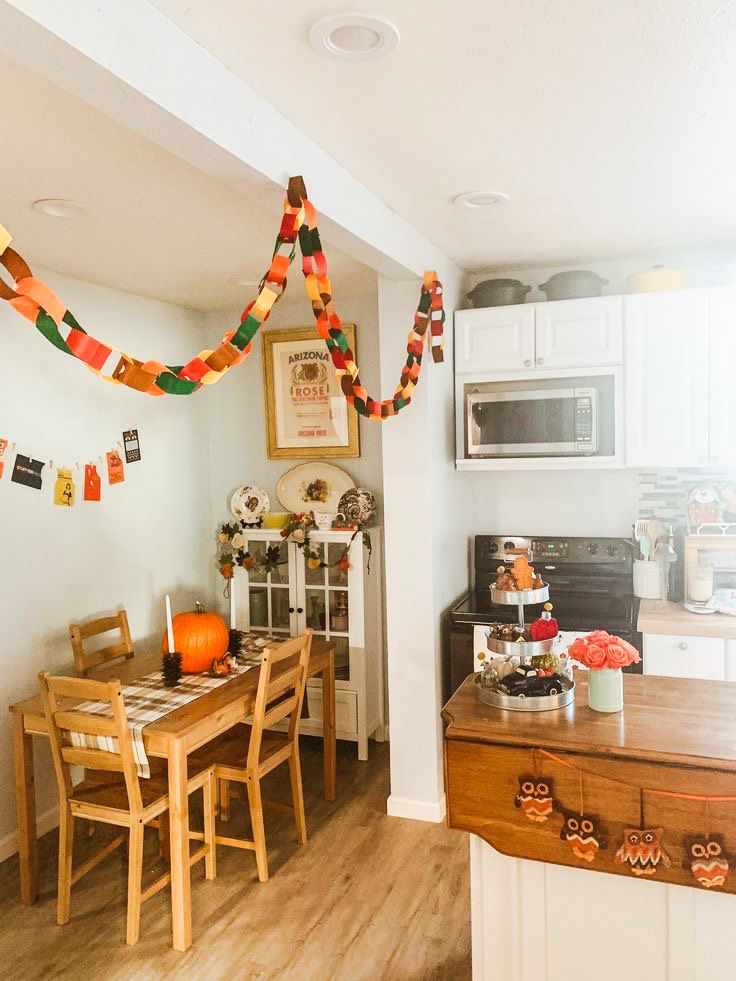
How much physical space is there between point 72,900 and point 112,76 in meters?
2.77

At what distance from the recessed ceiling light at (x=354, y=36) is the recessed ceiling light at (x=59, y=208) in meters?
1.28

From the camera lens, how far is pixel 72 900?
2.84 m

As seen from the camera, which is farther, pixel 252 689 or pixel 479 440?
pixel 479 440

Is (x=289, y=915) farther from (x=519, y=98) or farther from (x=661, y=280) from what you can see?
(x=661, y=280)

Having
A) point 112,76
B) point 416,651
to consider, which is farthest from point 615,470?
point 112,76

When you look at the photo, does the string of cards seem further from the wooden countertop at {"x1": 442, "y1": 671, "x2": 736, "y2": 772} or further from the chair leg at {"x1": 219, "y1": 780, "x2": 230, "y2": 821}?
the wooden countertop at {"x1": 442, "y1": 671, "x2": 736, "y2": 772}

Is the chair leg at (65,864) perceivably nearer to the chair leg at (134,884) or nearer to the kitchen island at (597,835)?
the chair leg at (134,884)

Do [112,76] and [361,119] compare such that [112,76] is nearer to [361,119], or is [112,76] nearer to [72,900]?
[361,119]

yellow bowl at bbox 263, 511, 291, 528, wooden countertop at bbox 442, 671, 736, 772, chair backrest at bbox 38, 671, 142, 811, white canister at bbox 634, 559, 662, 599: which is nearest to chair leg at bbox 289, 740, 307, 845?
chair backrest at bbox 38, 671, 142, 811

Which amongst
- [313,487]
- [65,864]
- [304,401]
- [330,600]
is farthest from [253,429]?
[65,864]

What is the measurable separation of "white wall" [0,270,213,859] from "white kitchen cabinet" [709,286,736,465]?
2.75 m

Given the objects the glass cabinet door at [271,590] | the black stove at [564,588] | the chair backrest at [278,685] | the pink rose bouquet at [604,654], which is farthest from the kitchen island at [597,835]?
the glass cabinet door at [271,590]

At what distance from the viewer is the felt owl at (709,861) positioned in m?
1.68

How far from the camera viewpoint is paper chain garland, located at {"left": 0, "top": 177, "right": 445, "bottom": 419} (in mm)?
1463
